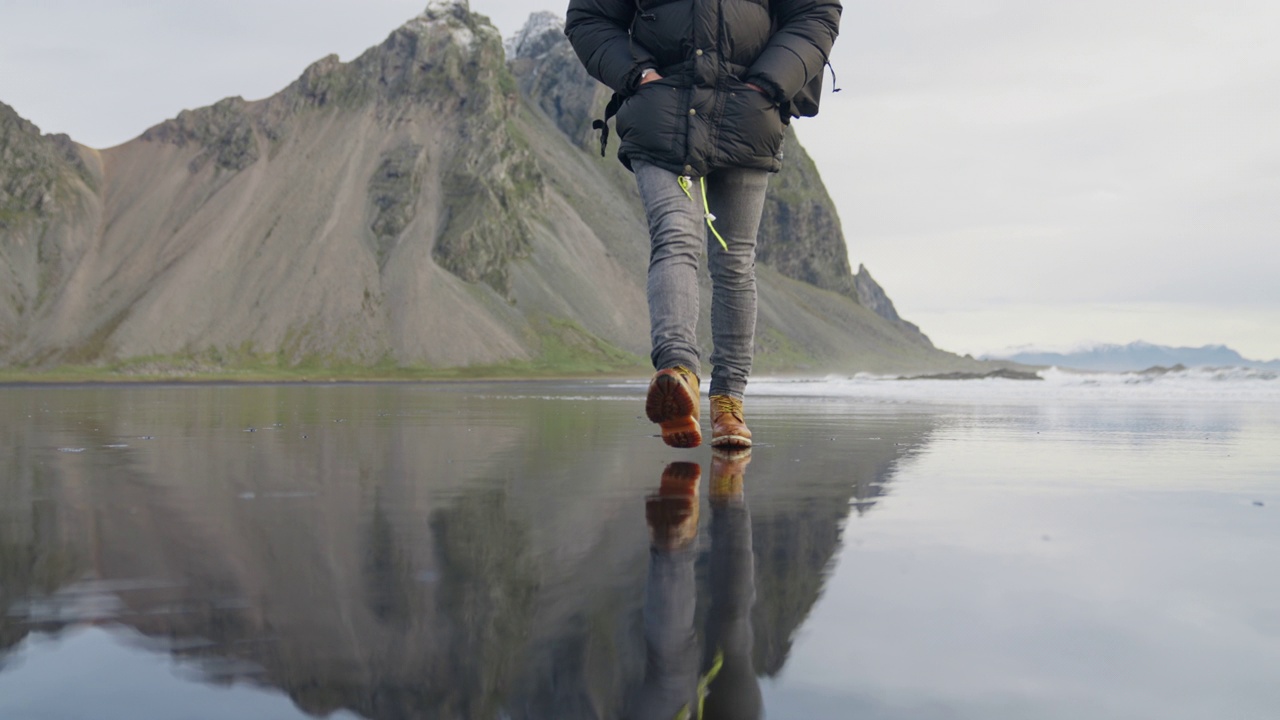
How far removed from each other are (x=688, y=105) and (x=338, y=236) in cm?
8023

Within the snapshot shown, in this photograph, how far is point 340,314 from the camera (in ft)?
256

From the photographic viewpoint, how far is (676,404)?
4926mm

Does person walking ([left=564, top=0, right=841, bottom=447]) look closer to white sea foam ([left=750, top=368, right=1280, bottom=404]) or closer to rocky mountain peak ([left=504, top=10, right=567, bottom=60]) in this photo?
white sea foam ([left=750, top=368, right=1280, bottom=404])

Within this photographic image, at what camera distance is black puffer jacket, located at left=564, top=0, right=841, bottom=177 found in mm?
5070

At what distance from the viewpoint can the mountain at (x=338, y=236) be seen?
76.7 metres

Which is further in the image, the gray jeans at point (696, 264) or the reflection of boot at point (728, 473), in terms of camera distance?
the gray jeans at point (696, 264)

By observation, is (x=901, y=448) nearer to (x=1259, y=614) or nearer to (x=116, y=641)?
(x=1259, y=614)

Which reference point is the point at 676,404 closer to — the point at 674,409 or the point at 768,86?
the point at 674,409

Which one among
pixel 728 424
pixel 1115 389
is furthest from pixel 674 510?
pixel 1115 389

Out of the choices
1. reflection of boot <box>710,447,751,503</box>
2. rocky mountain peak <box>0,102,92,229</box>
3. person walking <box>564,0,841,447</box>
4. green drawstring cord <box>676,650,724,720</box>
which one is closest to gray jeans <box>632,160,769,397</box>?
person walking <box>564,0,841,447</box>

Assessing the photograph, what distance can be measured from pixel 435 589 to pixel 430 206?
88.5 m

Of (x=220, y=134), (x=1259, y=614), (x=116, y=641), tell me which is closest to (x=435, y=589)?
(x=116, y=641)

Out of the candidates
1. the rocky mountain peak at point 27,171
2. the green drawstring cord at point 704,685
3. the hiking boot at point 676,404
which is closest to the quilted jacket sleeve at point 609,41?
the hiking boot at point 676,404

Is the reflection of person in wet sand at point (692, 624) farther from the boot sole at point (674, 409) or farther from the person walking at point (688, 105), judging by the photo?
the person walking at point (688, 105)
